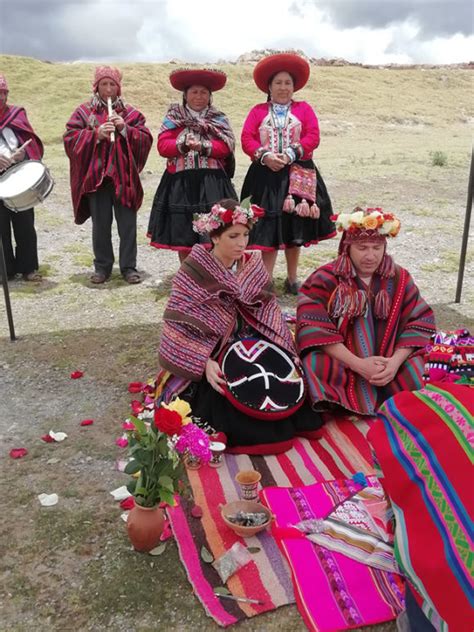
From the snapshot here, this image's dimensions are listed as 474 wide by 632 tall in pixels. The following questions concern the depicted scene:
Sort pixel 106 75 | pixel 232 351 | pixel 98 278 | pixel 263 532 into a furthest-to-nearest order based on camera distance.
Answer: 1. pixel 98 278
2. pixel 106 75
3. pixel 232 351
4. pixel 263 532

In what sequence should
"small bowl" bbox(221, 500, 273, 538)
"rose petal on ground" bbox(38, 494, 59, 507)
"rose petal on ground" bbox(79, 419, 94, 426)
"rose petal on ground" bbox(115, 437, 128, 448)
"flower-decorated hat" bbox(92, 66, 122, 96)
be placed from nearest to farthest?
"small bowl" bbox(221, 500, 273, 538) → "rose petal on ground" bbox(38, 494, 59, 507) → "rose petal on ground" bbox(115, 437, 128, 448) → "rose petal on ground" bbox(79, 419, 94, 426) → "flower-decorated hat" bbox(92, 66, 122, 96)

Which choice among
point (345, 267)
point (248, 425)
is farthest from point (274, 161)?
point (248, 425)

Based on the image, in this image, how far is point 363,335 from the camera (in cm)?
402

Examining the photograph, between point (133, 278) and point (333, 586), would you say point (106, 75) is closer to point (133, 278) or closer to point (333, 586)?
point (133, 278)

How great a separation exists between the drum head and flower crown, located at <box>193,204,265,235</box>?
2711 millimetres

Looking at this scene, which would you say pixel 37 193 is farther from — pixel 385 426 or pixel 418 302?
pixel 385 426

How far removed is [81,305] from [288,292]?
6.98 feet

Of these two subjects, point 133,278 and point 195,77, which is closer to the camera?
point 195,77

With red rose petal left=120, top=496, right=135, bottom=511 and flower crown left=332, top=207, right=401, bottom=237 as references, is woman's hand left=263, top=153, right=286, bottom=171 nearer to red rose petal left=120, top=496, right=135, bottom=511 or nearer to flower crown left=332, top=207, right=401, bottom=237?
flower crown left=332, top=207, right=401, bottom=237

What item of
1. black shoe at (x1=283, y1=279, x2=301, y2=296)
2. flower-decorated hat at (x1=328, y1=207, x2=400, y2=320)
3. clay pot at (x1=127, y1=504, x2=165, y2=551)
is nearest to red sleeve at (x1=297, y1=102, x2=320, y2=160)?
Answer: black shoe at (x1=283, y1=279, x2=301, y2=296)

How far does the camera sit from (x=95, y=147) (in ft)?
21.0

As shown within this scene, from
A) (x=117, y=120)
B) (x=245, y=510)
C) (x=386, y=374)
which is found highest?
(x=117, y=120)

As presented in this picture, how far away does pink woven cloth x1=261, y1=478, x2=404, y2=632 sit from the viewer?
248 centimetres

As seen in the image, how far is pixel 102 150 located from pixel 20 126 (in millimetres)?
845
